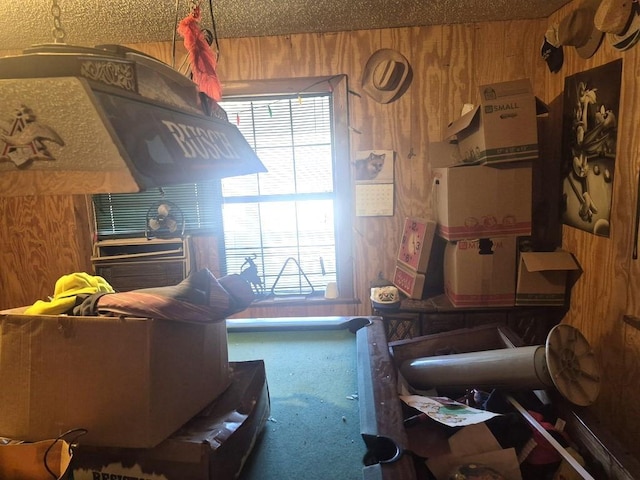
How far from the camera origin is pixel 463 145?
267 centimetres

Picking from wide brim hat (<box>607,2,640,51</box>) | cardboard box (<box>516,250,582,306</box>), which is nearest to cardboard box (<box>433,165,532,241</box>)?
cardboard box (<box>516,250,582,306</box>)

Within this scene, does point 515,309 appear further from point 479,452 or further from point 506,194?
point 479,452

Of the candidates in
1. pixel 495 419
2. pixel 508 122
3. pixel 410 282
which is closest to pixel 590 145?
pixel 508 122

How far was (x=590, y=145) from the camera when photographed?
7.42 feet

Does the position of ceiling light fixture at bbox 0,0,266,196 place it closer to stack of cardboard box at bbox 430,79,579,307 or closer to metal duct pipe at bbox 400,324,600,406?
metal duct pipe at bbox 400,324,600,406

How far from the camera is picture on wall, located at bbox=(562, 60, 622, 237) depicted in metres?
2.08

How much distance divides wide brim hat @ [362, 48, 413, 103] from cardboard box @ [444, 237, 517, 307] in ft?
3.91

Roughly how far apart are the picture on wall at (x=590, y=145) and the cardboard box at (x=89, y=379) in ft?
7.02

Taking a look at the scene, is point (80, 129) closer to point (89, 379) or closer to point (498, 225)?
point (89, 379)

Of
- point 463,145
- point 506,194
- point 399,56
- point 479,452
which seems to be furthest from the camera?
point 399,56

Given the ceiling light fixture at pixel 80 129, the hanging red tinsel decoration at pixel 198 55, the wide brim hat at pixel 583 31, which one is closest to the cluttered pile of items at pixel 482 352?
the wide brim hat at pixel 583 31

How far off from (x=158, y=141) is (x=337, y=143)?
2339 millimetres

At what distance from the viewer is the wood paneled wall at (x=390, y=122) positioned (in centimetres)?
270

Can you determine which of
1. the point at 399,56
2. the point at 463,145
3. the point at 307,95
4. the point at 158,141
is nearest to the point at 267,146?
the point at 307,95
